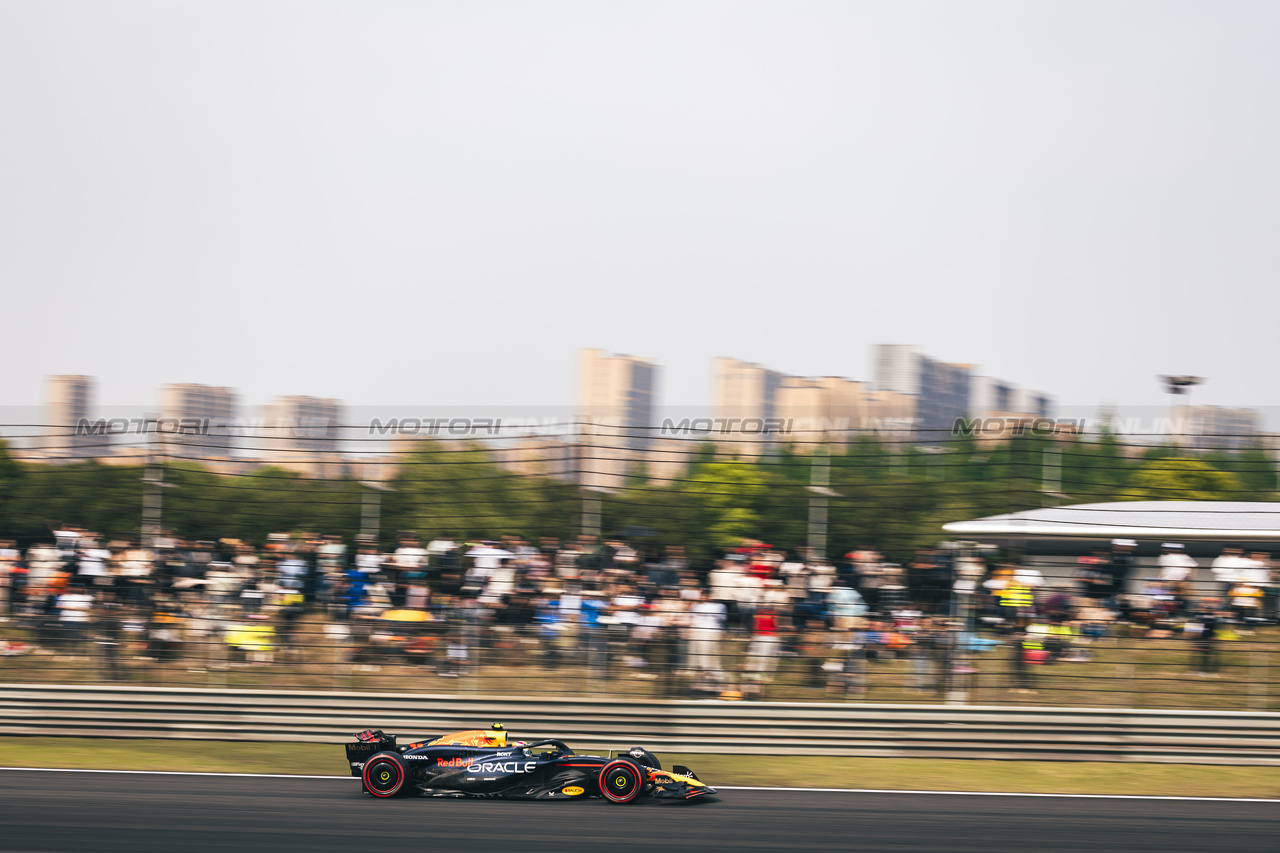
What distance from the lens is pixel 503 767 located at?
934 cm

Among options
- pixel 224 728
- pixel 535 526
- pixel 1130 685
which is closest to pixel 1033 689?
pixel 1130 685

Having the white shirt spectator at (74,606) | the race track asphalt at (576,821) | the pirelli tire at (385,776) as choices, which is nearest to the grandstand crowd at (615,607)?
the white shirt spectator at (74,606)

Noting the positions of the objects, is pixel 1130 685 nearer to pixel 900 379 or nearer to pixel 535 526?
pixel 535 526

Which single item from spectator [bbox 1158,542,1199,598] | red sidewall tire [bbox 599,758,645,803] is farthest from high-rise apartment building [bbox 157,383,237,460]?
spectator [bbox 1158,542,1199,598]

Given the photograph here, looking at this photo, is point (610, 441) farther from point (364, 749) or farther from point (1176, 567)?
point (1176, 567)

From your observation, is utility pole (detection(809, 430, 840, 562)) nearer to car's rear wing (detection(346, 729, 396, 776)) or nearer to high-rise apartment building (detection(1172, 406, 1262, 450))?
high-rise apartment building (detection(1172, 406, 1262, 450))

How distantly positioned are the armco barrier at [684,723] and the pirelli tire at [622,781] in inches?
99.0

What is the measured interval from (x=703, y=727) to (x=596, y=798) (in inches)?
98.8

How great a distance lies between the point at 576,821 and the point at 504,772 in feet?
3.34

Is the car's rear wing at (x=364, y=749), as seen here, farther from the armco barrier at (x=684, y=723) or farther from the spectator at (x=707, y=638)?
the spectator at (x=707, y=638)

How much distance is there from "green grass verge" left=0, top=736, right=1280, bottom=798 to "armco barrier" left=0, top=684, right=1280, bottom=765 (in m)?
0.13

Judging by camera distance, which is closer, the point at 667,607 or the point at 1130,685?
the point at 1130,685

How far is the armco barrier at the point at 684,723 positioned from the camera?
11.3 meters

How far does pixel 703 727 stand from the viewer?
1181cm
